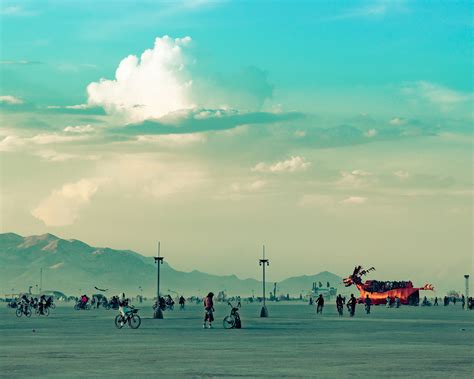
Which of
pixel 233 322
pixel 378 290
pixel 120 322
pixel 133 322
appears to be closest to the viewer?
pixel 233 322

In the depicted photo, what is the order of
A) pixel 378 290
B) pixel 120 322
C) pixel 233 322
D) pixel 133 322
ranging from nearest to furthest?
1. pixel 233 322
2. pixel 120 322
3. pixel 133 322
4. pixel 378 290

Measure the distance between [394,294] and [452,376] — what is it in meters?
124

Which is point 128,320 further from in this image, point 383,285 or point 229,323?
point 383,285

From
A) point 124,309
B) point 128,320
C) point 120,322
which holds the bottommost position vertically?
point 120,322

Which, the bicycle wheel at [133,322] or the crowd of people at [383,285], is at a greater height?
the crowd of people at [383,285]

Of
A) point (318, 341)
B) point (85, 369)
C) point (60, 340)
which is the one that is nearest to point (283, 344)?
point (318, 341)

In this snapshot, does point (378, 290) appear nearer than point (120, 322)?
No

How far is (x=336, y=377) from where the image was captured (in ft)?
69.1

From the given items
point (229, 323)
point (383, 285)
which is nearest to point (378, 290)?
point (383, 285)

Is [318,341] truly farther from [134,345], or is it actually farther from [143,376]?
[143,376]

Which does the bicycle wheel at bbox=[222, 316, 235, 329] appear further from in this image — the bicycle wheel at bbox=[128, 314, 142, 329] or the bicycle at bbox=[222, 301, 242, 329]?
the bicycle wheel at bbox=[128, 314, 142, 329]

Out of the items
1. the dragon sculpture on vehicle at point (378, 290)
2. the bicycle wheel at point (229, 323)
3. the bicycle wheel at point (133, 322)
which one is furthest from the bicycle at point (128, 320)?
the dragon sculpture on vehicle at point (378, 290)

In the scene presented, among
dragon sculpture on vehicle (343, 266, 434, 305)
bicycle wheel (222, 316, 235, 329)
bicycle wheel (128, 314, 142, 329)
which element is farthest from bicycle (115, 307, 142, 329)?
dragon sculpture on vehicle (343, 266, 434, 305)

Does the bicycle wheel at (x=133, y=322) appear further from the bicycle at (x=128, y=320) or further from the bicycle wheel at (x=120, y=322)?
the bicycle wheel at (x=120, y=322)
